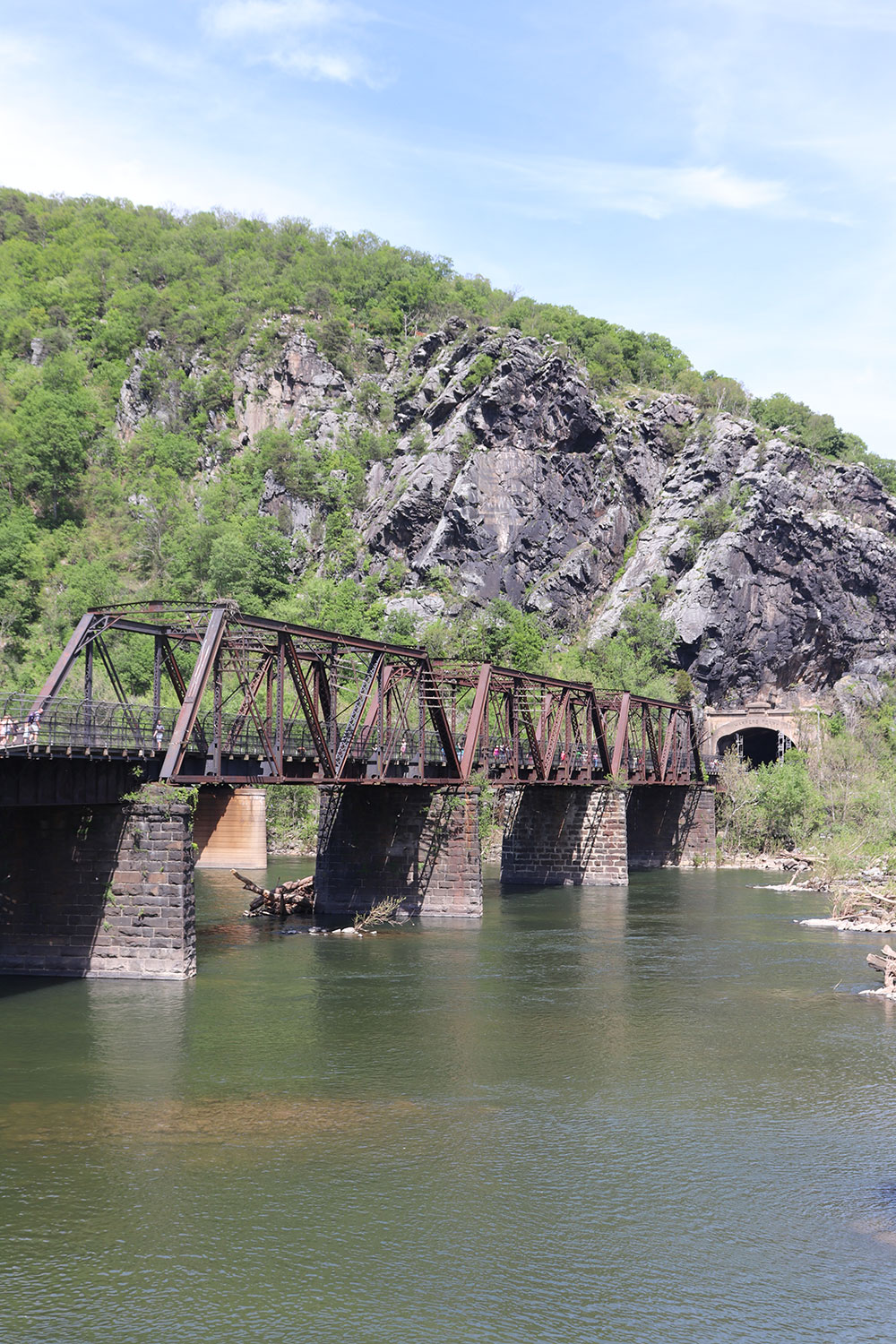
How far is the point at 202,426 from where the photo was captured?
138625 mm

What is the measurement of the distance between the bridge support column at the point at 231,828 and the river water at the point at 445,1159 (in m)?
35.7

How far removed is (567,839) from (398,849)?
19.3 meters

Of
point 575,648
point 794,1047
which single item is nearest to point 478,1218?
point 794,1047

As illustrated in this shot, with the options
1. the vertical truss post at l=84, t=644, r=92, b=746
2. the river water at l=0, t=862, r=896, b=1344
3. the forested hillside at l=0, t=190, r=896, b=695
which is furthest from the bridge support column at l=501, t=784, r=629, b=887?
the forested hillside at l=0, t=190, r=896, b=695

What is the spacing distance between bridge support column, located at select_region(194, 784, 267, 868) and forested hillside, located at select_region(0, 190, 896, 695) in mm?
30120

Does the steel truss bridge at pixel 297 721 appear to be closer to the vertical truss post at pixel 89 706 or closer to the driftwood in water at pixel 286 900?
the vertical truss post at pixel 89 706

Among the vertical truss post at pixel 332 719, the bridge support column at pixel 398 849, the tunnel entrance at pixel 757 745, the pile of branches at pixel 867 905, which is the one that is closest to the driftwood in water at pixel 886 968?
the pile of branches at pixel 867 905

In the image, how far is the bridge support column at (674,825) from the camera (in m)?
82.0

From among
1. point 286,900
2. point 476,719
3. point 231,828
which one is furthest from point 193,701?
point 231,828

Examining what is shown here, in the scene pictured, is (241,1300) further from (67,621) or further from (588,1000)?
(67,621)

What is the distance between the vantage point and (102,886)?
32.4 metres

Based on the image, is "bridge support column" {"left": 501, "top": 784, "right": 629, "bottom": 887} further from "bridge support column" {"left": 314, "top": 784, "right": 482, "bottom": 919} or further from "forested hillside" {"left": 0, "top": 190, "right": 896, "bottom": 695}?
"forested hillside" {"left": 0, "top": 190, "right": 896, "bottom": 695}

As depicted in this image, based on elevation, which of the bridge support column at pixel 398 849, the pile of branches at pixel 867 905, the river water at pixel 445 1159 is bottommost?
the river water at pixel 445 1159

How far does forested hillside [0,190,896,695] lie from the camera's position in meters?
112
